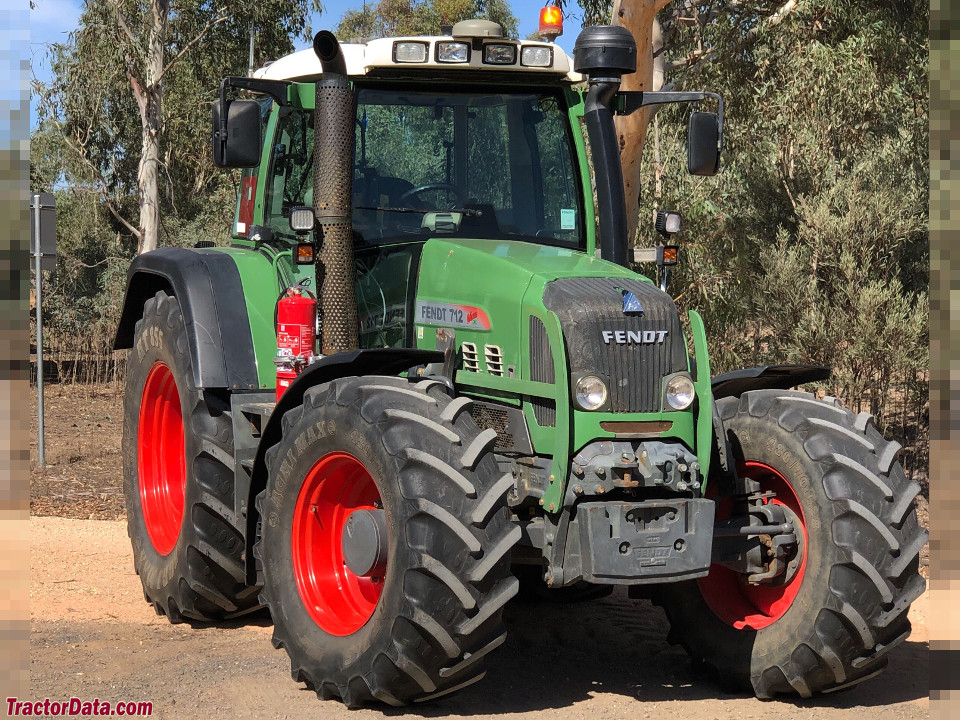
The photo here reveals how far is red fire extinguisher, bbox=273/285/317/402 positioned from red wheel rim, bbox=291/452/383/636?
0.78 m

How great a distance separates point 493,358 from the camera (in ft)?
17.4

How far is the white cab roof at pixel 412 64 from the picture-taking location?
5.60 meters

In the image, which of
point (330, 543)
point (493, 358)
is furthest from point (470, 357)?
point (330, 543)

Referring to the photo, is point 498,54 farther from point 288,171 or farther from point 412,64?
point 288,171

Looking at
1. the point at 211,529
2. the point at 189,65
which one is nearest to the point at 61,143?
the point at 189,65

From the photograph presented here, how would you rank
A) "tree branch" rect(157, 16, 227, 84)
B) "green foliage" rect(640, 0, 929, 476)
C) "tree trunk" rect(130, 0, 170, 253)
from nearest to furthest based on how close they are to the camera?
"green foliage" rect(640, 0, 929, 476), "tree trunk" rect(130, 0, 170, 253), "tree branch" rect(157, 16, 227, 84)

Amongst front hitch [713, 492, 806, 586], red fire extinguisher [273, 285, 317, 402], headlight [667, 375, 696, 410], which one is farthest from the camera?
red fire extinguisher [273, 285, 317, 402]

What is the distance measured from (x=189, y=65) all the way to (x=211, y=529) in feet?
55.6

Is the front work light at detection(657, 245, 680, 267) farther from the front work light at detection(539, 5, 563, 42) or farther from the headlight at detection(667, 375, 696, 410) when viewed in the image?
the front work light at detection(539, 5, 563, 42)

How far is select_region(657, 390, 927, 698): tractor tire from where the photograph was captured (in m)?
4.96

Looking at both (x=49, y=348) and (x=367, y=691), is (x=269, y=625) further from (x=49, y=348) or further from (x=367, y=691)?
(x=49, y=348)

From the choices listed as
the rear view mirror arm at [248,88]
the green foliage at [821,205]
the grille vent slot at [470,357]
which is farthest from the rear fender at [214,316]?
the green foliage at [821,205]

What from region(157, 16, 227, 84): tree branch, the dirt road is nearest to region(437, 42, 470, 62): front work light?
the dirt road

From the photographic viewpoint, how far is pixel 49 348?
20.9 m
